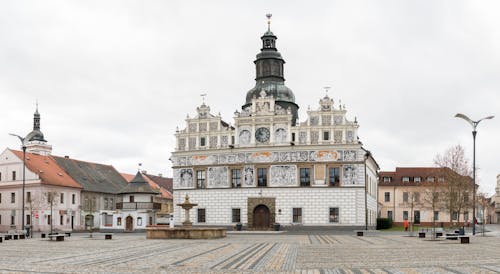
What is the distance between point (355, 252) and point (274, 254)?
333cm

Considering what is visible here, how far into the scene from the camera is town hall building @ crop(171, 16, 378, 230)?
54406mm

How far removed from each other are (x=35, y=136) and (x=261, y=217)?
63691 mm

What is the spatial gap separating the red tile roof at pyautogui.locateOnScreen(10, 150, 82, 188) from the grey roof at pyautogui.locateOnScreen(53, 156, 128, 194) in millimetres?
1492

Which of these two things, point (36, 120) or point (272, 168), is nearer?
point (272, 168)

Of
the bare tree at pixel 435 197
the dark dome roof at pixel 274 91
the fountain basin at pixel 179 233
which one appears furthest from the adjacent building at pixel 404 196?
the fountain basin at pixel 179 233

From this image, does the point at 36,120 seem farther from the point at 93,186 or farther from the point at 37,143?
the point at 93,186

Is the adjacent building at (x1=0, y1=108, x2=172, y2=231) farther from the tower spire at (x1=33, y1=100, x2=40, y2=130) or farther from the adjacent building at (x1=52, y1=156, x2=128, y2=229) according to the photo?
the tower spire at (x1=33, y1=100, x2=40, y2=130)

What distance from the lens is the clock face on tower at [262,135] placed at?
186 feet

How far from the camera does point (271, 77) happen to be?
63938mm

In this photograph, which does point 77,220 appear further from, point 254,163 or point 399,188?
point 399,188

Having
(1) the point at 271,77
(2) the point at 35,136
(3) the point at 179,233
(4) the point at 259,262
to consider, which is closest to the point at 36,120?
(2) the point at 35,136

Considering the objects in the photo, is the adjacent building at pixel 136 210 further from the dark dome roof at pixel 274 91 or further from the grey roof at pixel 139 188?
the dark dome roof at pixel 274 91

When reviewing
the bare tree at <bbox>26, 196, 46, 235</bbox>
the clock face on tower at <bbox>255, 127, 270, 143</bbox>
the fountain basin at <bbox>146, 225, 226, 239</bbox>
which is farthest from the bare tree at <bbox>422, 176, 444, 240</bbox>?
the bare tree at <bbox>26, 196, 46, 235</bbox>

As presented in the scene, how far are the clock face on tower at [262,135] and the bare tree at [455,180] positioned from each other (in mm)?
17211
